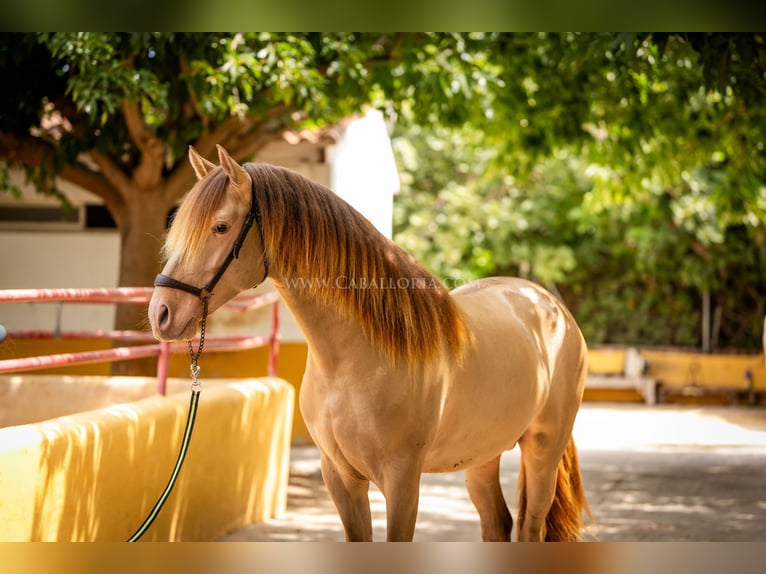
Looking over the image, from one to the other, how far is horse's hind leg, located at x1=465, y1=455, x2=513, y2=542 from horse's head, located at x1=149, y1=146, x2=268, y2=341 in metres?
1.62

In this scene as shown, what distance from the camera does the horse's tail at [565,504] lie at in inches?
155

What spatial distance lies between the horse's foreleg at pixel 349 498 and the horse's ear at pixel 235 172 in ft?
3.19

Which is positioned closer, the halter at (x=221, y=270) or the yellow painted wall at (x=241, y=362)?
the halter at (x=221, y=270)

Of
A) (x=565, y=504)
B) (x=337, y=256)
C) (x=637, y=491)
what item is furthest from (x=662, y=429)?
(x=337, y=256)

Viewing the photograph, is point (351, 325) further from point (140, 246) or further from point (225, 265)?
point (140, 246)

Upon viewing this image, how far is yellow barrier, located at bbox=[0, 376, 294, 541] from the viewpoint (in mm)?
3361

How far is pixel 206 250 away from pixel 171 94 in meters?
4.13

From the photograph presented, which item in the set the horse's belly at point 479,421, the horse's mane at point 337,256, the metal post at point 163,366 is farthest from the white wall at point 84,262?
the horse's mane at point 337,256

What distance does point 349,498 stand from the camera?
10.1 ft

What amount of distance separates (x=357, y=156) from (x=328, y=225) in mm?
7964

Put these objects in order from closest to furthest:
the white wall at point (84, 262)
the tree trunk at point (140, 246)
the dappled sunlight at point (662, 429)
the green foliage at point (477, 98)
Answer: the green foliage at point (477, 98) → the tree trunk at point (140, 246) → the white wall at point (84, 262) → the dappled sunlight at point (662, 429)

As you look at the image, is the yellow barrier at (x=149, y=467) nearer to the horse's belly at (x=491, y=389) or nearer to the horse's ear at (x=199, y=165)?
the horse's ear at (x=199, y=165)

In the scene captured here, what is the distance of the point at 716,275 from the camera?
15078mm

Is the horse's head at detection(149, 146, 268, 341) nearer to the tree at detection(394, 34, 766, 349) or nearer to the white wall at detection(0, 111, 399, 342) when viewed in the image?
the tree at detection(394, 34, 766, 349)
